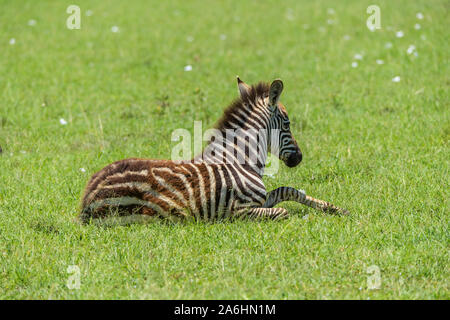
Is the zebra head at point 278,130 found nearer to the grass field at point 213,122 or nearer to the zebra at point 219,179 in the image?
the zebra at point 219,179

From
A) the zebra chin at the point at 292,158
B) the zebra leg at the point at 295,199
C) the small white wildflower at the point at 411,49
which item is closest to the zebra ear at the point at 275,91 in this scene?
the zebra chin at the point at 292,158

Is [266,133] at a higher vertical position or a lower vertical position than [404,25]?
lower

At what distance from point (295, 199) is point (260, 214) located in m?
0.56

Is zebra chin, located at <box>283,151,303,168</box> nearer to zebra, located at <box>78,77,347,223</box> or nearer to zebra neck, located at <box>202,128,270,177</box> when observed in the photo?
zebra, located at <box>78,77,347,223</box>

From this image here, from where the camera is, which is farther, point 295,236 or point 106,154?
point 106,154

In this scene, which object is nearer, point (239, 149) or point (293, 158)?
point (239, 149)

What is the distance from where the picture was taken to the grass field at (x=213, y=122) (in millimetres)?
6594

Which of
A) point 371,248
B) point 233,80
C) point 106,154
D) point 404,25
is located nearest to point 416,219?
point 371,248

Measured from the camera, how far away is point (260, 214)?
7922 mm

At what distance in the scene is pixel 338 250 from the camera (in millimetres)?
7008

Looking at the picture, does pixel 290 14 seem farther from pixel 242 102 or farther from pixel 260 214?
pixel 260 214

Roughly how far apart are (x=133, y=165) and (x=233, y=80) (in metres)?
6.64

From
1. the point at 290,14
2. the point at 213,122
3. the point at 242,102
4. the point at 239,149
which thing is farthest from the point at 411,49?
the point at 239,149
